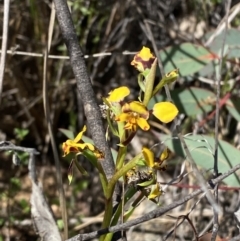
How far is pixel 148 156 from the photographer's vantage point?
77cm

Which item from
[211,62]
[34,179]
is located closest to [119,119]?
[34,179]

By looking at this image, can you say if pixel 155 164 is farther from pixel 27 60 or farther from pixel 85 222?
pixel 27 60

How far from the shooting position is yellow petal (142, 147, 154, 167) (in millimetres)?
763

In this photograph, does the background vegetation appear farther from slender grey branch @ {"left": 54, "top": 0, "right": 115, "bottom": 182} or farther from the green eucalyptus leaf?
slender grey branch @ {"left": 54, "top": 0, "right": 115, "bottom": 182}

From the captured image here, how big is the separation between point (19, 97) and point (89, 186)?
1.41 ft

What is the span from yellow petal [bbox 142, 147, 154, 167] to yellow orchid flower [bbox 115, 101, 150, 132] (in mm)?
32

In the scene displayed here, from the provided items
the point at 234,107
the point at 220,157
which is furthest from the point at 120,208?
the point at 234,107

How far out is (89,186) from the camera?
6.81ft

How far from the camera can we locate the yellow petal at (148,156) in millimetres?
763

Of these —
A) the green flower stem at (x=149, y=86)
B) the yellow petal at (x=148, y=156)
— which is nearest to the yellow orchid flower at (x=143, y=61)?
the green flower stem at (x=149, y=86)

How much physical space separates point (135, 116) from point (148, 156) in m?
0.06

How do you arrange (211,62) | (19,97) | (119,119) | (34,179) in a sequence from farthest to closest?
(19,97) → (211,62) → (34,179) → (119,119)

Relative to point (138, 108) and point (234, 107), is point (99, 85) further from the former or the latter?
point (138, 108)

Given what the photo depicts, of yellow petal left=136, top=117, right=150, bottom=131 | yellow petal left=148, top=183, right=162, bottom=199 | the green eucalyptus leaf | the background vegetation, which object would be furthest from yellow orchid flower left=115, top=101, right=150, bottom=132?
the background vegetation
